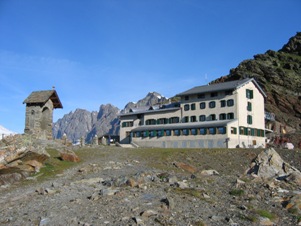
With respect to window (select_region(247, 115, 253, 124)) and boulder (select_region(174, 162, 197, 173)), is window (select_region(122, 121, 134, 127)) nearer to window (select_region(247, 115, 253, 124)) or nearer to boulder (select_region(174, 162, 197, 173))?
window (select_region(247, 115, 253, 124))

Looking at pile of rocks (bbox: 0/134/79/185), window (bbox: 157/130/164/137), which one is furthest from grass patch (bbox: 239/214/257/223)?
window (bbox: 157/130/164/137)

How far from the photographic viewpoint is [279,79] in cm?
9950

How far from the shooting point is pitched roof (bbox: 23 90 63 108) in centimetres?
4997

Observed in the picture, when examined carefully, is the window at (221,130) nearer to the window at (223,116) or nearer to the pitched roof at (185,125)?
the pitched roof at (185,125)

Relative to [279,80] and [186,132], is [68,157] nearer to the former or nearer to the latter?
[186,132]

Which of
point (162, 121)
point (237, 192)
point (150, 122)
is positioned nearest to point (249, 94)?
point (162, 121)

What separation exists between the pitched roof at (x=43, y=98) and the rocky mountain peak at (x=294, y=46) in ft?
368

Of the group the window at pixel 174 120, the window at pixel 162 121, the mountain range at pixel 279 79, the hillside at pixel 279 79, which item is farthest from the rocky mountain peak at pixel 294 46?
the window at pixel 162 121

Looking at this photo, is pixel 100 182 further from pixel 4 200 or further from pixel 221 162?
pixel 221 162

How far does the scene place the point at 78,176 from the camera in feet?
81.8

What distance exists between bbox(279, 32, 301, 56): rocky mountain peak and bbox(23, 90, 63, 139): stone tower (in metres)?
114

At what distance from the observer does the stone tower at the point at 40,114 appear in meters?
49.4

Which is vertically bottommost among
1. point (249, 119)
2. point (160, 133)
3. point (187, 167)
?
point (187, 167)

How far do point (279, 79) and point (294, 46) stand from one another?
4628 cm
